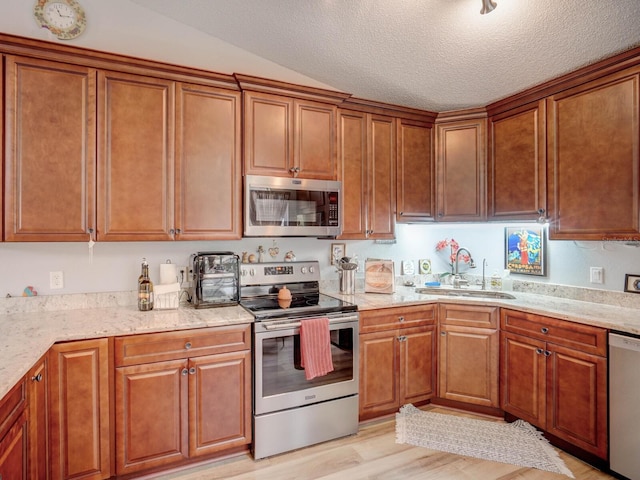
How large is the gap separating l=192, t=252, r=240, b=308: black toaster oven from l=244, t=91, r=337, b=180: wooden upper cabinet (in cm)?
64

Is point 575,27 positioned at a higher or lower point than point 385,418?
higher

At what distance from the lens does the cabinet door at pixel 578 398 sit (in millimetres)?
2105

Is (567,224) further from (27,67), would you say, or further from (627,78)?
(27,67)

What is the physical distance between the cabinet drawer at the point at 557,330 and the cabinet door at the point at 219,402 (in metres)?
1.84

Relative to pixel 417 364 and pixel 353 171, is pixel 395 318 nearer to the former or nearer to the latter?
pixel 417 364

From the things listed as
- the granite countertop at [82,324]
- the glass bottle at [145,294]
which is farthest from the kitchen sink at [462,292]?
the glass bottle at [145,294]

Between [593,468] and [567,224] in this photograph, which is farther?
[567,224]

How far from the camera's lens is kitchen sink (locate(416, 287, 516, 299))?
10.1 feet

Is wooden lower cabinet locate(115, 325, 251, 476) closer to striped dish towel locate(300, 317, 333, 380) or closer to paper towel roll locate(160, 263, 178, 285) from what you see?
striped dish towel locate(300, 317, 333, 380)

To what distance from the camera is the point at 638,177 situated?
2.17 metres

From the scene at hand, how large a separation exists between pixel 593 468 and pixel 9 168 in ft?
12.3

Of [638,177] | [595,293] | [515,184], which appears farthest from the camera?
[515,184]

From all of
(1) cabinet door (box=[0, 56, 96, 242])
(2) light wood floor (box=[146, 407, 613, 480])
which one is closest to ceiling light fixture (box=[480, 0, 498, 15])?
(1) cabinet door (box=[0, 56, 96, 242])

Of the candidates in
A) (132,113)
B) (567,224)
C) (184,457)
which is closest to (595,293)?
(567,224)
